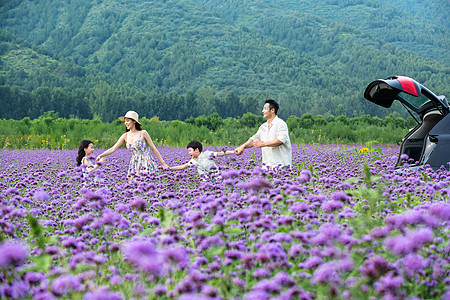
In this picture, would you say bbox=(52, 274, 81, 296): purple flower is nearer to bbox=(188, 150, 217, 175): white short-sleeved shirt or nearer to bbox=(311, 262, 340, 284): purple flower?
bbox=(311, 262, 340, 284): purple flower

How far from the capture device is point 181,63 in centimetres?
13162

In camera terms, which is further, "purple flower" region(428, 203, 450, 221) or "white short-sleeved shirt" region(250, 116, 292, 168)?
"white short-sleeved shirt" region(250, 116, 292, 168)

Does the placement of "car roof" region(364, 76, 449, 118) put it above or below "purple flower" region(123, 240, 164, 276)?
above

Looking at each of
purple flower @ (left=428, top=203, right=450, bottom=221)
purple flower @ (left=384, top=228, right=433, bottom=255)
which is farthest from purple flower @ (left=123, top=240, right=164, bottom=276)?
purple flower @ (left=428, top=203, right=450, bottom=221)

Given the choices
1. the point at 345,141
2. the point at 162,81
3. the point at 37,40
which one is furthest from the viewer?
the point at 37,40

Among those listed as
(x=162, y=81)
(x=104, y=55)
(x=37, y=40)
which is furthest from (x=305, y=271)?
(x=37, y=40)

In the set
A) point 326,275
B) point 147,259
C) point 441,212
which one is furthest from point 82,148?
point 326,275

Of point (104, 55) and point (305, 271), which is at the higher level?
point (104, 55)

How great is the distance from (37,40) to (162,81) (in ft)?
229

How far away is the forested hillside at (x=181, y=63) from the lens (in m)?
85.9

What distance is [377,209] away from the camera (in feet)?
12.6

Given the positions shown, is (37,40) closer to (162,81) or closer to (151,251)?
(162,81)

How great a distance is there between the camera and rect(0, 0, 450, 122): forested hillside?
282ft

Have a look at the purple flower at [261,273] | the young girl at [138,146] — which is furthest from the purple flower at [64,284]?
the young girl at [138,146]
